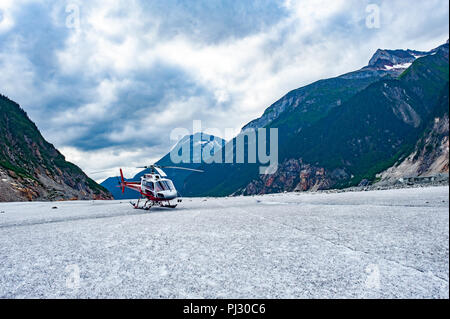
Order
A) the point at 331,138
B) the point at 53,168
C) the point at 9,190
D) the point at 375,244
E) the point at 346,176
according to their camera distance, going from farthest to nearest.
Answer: the point at 331,138 < the point at 346,176 < the point at 53,168 < the point at 9,190 < the point at 375,244

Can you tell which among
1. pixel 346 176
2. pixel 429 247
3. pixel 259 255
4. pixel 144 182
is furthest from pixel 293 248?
pixel 346 176

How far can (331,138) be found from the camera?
180000 millimetres

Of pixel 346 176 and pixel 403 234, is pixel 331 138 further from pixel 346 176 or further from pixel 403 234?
pixel 403 234

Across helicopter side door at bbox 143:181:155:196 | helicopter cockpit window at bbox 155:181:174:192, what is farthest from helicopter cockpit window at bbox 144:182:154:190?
helicopter cockpit window at bbox 155:181:174:192

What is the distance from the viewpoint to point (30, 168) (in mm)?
66938

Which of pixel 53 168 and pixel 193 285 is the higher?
pixel 53 168

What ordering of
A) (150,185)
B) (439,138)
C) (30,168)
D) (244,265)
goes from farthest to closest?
(30,168) → (150,185) → (439,138) → (244,265)

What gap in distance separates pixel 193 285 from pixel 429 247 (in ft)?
13.9

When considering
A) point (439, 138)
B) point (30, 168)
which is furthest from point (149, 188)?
point (30, 168)

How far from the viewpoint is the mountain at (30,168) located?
49.7 m

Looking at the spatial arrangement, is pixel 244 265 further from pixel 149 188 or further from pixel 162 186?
pixel 149 188

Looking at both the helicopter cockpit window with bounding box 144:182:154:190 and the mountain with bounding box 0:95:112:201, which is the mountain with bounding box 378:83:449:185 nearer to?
the helicopter cockpit window with bounding box 144:182:154:190

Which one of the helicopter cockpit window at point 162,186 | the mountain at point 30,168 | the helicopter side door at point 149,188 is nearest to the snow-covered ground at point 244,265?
the helicopter cockpit window at point 162,186

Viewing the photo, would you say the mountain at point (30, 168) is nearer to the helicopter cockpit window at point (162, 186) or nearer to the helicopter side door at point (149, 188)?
the helicopter side door at point (149, 188)
